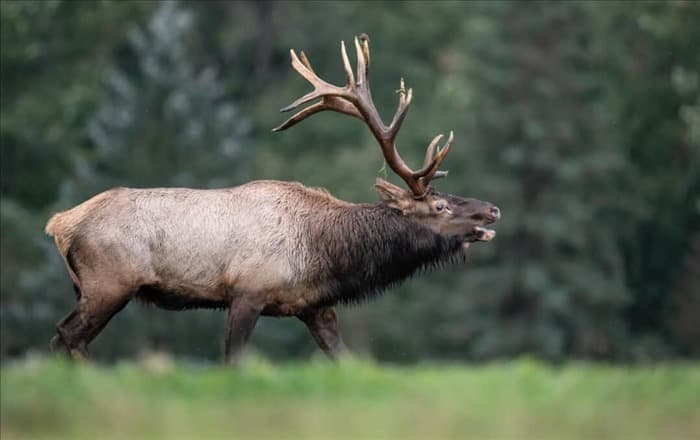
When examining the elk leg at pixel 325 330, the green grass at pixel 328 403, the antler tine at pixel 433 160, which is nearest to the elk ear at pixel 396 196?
the antler tine at pixel 433 160

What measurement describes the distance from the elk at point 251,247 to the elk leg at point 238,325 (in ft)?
0.04

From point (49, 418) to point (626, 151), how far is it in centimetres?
3989

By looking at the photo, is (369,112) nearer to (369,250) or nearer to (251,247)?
(369,250)

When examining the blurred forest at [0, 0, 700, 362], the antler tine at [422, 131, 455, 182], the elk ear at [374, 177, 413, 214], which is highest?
the antler tine at [422, 131, 455, 182]

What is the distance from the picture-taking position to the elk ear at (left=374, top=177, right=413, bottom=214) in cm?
1375

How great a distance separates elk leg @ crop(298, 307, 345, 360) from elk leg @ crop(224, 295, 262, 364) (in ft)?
2.16

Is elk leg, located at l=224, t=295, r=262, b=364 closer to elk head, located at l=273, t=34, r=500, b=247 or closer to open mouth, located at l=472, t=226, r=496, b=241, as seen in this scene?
elk head, located at l=273, t=34, r=500, b=247

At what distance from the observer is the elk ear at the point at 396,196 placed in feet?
45.1

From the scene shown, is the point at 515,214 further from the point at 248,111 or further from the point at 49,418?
the point at 49,418

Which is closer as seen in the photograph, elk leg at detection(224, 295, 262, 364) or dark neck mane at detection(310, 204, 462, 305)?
elk leg at detection(224, 295, 262, 364)

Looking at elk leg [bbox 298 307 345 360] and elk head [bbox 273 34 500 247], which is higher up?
elk head [bbox 273 34 500 247]

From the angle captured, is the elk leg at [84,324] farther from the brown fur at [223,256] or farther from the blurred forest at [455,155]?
the blurred forest at [455,155]

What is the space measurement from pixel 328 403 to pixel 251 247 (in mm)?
3904

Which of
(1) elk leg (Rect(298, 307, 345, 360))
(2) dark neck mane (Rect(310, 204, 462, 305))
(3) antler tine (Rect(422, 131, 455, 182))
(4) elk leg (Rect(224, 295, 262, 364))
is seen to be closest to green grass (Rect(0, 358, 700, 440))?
(4) elk leg (Rect(224, 295, 262, 364))
